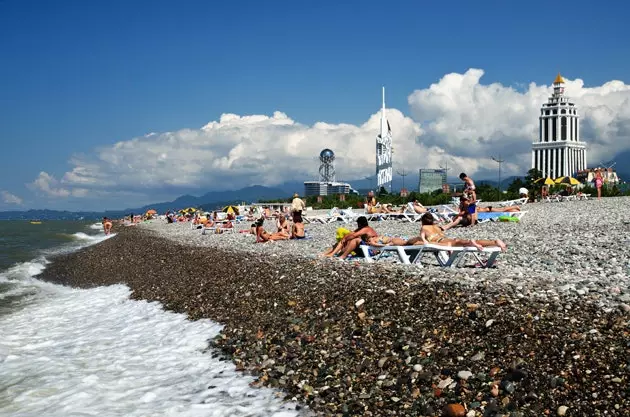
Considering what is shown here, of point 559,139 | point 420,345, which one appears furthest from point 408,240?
point 559,139

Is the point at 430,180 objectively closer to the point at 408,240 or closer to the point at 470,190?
the point at 470,190

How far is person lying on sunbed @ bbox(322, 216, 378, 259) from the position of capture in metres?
12.0

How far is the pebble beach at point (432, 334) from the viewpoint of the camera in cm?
481

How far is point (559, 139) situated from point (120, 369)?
187135 millimetres

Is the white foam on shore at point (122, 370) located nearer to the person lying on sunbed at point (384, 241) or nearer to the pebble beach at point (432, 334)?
the pebble beach at point (432, 334)

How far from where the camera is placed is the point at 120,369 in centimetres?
718

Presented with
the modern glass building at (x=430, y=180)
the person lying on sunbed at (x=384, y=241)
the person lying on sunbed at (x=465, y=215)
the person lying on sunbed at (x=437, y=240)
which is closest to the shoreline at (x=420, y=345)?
the person lying on sunbed at (x=437, y=240)

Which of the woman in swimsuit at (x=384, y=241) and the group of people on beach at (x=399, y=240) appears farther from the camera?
the woman in swimsuit at (x=384, y=241)

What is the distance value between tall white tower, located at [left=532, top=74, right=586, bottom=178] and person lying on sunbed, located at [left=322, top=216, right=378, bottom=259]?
572 feet

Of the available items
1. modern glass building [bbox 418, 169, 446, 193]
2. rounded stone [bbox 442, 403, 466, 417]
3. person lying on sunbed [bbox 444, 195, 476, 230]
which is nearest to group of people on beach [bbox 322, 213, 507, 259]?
rounded stone [bbox 442, 403, 466, 417]

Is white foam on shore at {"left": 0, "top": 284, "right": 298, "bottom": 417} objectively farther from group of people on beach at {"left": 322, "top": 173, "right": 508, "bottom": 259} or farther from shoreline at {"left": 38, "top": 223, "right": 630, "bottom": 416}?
group of people on beach at {"left": 322, "top": 173, "right": 508, "bottom": 259}

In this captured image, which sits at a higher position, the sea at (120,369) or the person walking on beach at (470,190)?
the person walking on beach at (470,190)

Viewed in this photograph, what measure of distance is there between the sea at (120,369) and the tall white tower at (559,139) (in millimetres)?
178379

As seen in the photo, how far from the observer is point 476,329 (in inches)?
238
